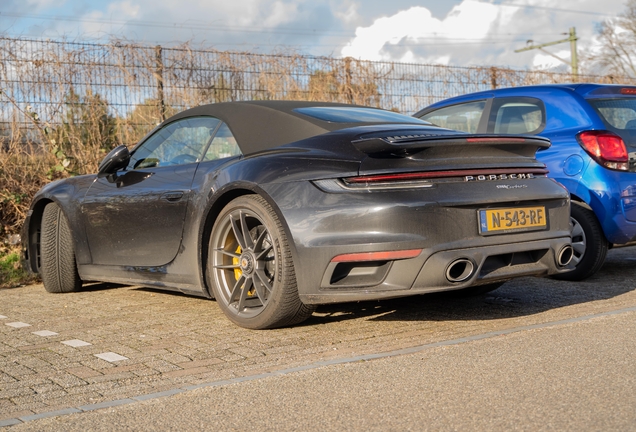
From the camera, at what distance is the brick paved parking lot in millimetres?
3922

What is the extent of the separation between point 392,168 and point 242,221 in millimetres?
1024

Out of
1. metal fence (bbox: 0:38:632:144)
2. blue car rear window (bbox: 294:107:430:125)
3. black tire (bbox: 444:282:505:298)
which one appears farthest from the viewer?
metal fence (bbox: 0:38:632:144)

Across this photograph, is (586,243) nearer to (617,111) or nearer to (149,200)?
(617,111)

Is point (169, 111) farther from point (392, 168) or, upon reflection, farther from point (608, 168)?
point (392, 168)

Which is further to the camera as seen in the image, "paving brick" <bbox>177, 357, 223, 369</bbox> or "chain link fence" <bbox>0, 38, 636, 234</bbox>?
"chain link fence" <bbox>0, 38, 636, 234</bbox>

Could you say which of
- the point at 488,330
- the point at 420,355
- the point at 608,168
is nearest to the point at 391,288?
the point at 420,355

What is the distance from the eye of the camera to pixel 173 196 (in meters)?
5.46

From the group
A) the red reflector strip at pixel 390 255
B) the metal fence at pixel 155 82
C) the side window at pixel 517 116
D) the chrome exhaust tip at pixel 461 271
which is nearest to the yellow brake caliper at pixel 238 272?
the red reflector strip at pixel 390 255

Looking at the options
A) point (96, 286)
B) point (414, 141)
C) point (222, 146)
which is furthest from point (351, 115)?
point (96, 286)

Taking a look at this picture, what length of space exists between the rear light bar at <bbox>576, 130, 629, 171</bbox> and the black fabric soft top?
227 centimetres

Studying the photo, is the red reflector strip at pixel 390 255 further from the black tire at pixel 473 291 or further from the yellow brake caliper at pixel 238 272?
the black tire at pixel 473 291

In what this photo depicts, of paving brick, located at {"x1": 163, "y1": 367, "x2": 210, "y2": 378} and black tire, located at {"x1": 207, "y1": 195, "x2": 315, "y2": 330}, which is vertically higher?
black tire, located at {"x1": 207, "y1": 195, "x2": 315, "y2": 330}

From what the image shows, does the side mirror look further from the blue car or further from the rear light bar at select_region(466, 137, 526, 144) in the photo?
the blue car

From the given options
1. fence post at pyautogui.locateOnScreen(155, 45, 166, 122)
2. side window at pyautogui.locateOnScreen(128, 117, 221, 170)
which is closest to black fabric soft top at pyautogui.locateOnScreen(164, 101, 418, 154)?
side window at pyautogui.locateOnScreen(128, 117, 221, 170)
